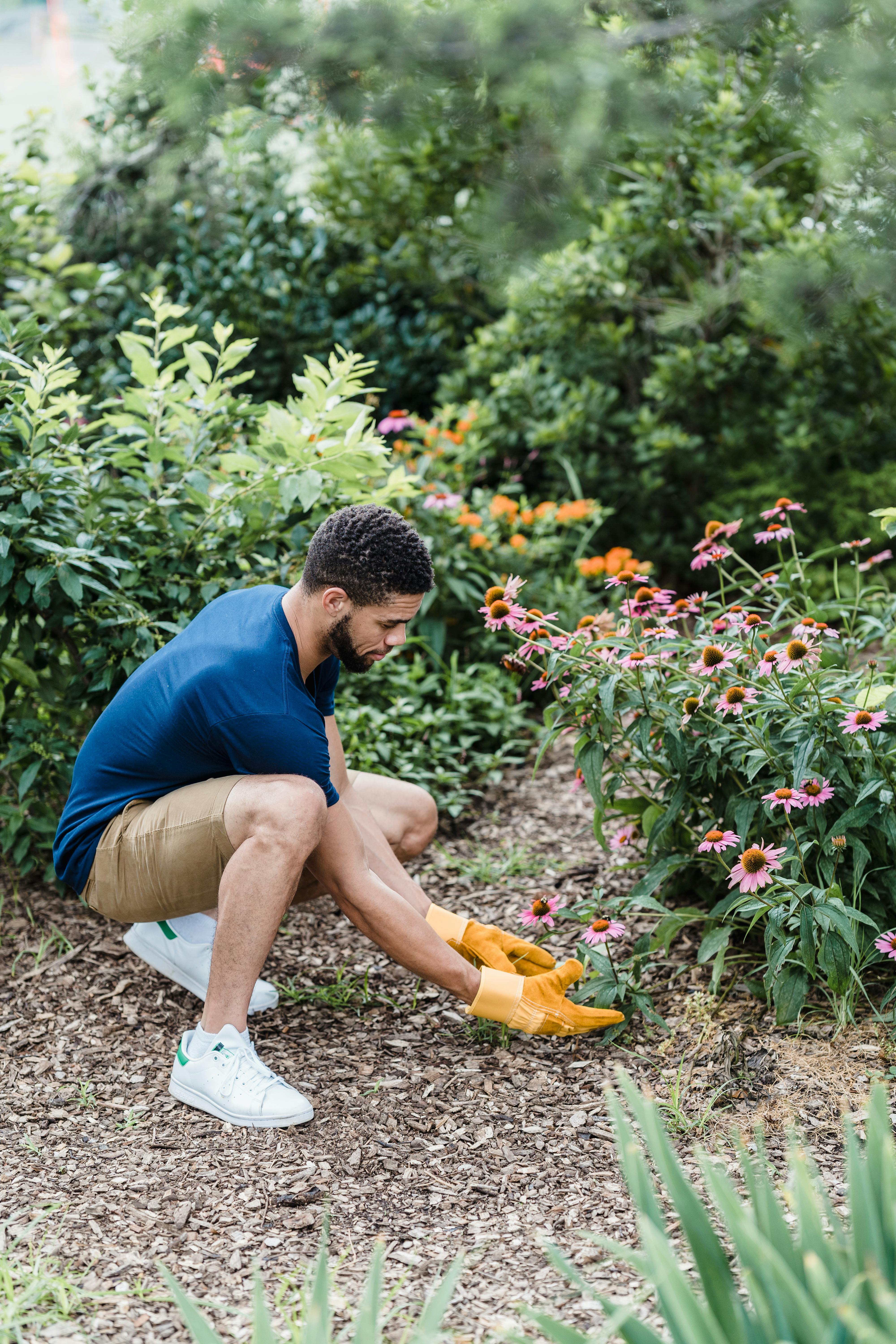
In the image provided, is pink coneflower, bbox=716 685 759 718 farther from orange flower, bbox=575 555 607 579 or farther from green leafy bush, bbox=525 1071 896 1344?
orange flower, bbox=575 555 607 579

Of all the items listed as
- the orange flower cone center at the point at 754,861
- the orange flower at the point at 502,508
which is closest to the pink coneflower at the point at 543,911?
the orange flower cone center at the point at 754,861

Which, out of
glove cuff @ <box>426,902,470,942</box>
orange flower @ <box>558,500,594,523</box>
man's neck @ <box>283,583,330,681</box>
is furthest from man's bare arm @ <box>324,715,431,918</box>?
orange flower @ <box>558,500,594,523</box>

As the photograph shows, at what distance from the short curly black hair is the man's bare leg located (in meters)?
0.39

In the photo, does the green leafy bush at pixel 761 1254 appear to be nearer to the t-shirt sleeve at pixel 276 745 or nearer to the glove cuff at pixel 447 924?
the t-shirt sleeve at pixel 276 745

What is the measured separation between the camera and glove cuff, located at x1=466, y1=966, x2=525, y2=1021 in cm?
234

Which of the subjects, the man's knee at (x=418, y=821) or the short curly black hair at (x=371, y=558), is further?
the man's knee at (x=418, y=821)

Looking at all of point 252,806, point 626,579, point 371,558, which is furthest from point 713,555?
point 252,806

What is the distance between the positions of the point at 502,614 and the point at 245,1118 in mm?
1109

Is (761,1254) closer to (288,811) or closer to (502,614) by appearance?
(288,811)

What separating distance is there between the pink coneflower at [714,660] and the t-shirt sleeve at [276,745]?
0.76 metres

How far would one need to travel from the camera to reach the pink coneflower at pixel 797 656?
222 centimetres

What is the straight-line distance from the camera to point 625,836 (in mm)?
2688

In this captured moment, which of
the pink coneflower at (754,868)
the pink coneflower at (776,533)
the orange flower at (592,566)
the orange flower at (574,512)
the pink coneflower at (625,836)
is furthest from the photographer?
the orange flower at (574,512)

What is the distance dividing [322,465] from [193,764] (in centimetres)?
91
